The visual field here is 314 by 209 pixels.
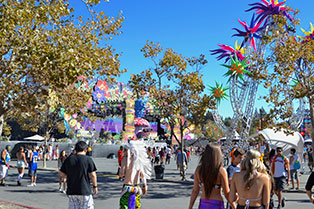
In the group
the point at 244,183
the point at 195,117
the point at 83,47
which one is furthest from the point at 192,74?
the point at 244,183

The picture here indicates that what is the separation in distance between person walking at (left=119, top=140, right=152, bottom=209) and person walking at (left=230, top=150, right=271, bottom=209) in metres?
2.50

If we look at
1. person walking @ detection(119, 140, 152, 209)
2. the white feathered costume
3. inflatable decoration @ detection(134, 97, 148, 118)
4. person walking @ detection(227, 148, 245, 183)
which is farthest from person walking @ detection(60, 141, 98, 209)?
inflatable decoration @ detection(134, 97, 148, 118)

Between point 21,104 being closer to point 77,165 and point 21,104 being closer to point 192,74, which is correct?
point 77,165

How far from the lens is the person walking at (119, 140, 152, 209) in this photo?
631 cm

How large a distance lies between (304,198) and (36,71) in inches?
390

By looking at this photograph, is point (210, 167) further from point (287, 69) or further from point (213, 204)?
point (287, 69)

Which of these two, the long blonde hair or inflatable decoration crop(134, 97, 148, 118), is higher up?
inflatable decoration crop(134, 97, 148, 118)

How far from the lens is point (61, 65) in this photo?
714 cm

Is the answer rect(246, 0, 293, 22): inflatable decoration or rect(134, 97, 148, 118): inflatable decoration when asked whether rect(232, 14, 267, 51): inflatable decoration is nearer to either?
rect(246, 0, 293, 22): inflatable decoration

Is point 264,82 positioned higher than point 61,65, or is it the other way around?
point 264,82

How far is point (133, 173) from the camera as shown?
21.2ft

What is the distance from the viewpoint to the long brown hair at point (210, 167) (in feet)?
14.0

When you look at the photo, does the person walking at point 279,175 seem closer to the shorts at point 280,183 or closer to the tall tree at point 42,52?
the shorts at point 280,183

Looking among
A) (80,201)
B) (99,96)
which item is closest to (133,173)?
(80,201)
